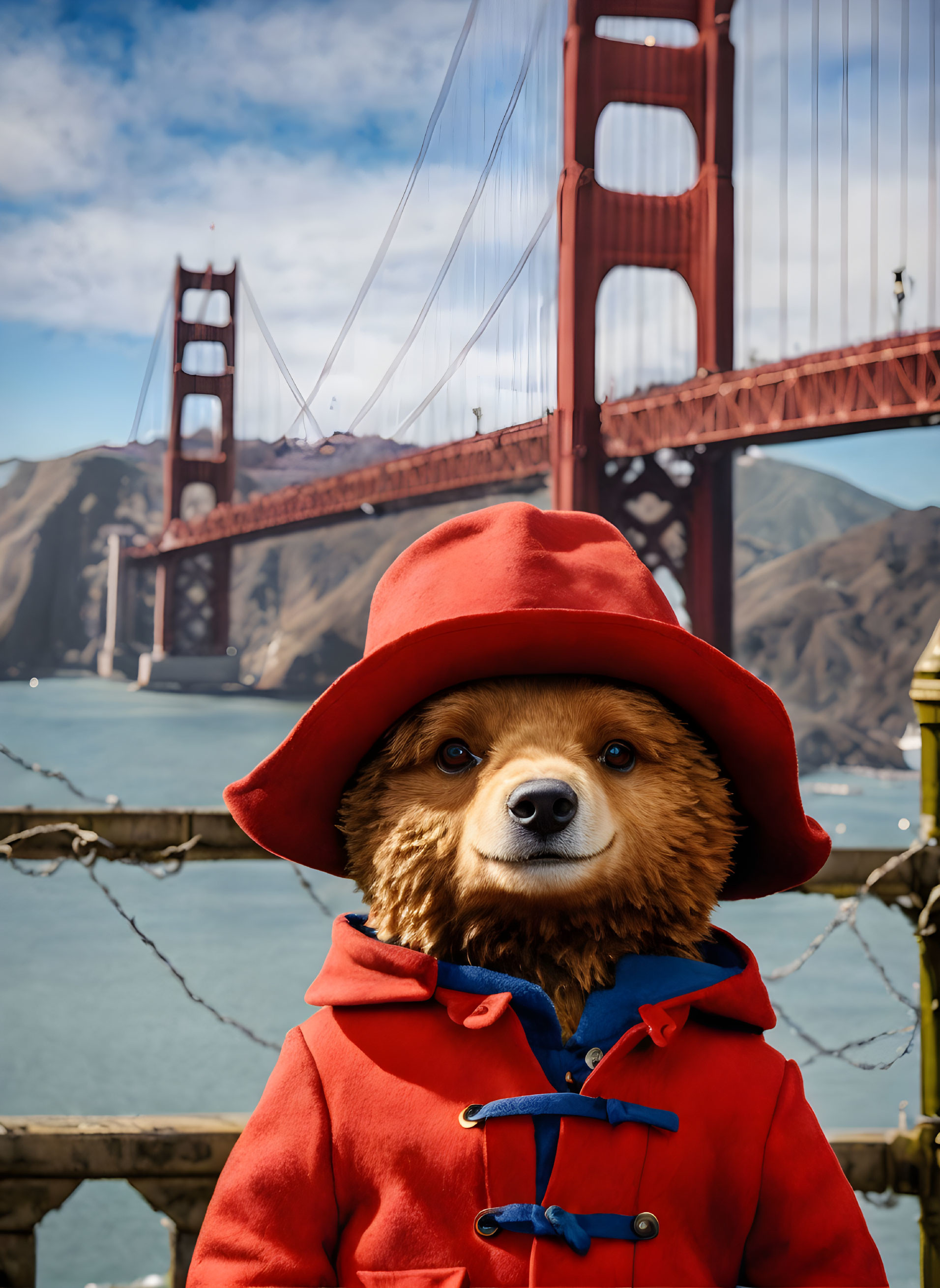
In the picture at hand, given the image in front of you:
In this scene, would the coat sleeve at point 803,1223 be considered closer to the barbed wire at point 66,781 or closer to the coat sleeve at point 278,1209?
the coat sleeve at point 278,1209

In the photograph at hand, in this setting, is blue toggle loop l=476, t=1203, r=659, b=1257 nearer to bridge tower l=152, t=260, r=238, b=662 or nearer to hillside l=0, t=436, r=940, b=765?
hillside l=0, t=436, r=940, b=765

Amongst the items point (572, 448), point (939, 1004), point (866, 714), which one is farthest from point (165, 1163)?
point (866, 714)

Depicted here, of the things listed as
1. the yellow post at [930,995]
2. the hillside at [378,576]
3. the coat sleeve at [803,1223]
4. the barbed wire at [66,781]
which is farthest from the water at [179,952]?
the coat sleeve at [803,1223]

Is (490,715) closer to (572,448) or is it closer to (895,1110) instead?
(572,448)

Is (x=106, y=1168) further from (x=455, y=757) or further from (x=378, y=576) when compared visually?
(x=378, y=576)

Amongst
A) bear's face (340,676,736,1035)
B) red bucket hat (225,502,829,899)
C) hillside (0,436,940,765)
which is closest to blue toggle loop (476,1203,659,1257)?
bear's face (340,676,736,1035)

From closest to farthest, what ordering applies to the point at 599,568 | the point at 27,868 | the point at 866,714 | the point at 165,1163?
the point at 599,568 → the point at 165,1163 → the point at 27,868 → the point at 866,714
